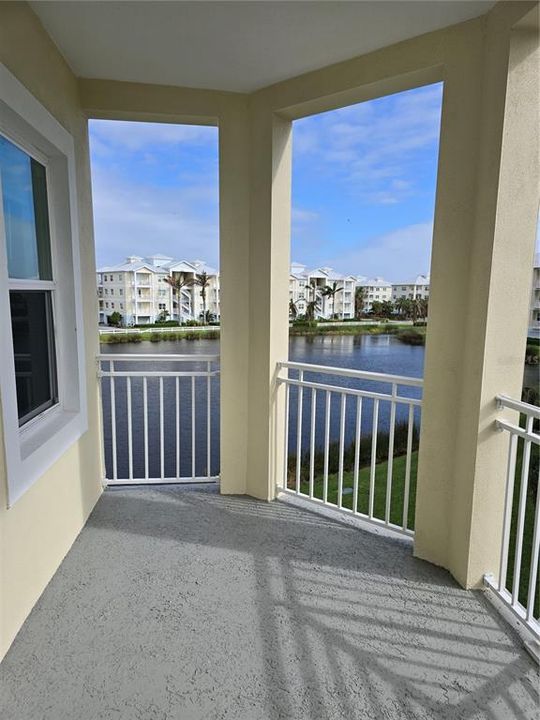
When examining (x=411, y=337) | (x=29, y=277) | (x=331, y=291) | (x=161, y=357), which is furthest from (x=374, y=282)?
(x=29, y=277)

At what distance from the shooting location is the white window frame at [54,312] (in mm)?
1690

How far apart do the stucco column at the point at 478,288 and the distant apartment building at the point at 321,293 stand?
1322 millimetres

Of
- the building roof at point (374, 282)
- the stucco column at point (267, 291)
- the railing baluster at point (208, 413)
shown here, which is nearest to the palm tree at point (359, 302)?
the building roof at point (374, 282)

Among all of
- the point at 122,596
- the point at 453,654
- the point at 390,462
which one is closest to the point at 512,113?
the point at 390,462

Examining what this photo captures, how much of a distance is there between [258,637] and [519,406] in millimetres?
1465

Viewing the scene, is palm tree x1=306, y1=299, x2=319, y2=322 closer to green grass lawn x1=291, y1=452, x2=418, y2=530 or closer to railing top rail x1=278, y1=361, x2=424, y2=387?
railing top rail x1=278, y1=361, x2=424, y2=387

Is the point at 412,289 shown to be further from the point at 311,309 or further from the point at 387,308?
the point at 311,309

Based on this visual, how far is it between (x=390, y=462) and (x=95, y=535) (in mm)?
1822

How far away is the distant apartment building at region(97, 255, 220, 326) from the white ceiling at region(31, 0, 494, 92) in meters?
1.26

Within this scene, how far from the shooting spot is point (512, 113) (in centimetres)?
182

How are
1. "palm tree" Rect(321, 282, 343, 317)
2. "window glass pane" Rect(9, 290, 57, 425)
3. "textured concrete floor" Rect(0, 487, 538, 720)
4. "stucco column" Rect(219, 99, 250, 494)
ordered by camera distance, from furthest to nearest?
"palm tree" Rect(321, 282, 343, 317) → "stucco column" Rect(219, 99, 250, 494) → "window glass pane" Rect(9, 290, 57, 425) → "textured concrete floor" Rect(0, 487, 538, 720)

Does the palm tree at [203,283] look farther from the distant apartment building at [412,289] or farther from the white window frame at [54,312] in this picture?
the distant apartment building at [412,289]

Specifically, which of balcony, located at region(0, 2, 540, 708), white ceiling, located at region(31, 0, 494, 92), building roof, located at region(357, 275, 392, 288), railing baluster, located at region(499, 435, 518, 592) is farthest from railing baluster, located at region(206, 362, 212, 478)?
railing baluster, located at region(499, 435, 518, 592)

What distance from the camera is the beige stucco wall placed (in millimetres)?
1711
